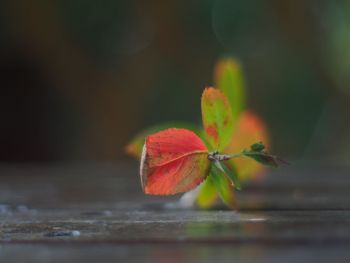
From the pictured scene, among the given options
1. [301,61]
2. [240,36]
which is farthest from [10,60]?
[301,61]

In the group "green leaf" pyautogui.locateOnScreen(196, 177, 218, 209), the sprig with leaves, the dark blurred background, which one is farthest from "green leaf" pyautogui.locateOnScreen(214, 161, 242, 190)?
the dark blurred background

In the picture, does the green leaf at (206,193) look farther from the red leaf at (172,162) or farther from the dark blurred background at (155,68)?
the dark blurred background at (155,68)

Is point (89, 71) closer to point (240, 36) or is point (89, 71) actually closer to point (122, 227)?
point (240, 36)

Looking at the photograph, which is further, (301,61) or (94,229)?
(301,61)

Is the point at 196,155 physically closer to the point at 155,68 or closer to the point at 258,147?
the point at 258,147

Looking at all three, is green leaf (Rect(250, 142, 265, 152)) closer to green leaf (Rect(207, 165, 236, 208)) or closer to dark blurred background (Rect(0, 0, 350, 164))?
green leaf (Rect(207, 165, 236, 208))

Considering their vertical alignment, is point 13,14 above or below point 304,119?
above

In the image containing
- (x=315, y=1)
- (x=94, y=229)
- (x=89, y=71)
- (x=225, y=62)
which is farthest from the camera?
(x=89, y=71)
